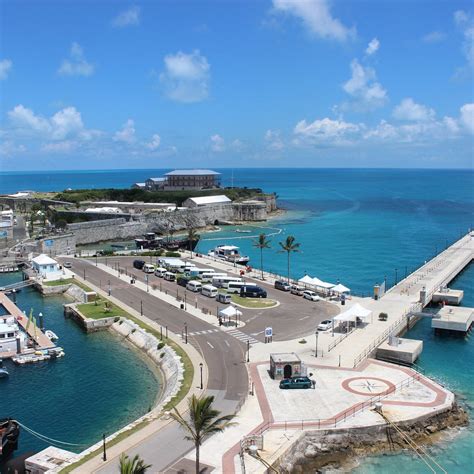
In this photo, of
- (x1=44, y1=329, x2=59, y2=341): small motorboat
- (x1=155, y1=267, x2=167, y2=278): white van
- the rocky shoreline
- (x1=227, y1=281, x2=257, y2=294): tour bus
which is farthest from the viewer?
(x1=155, y1=267, x2=167, y2=278): white van

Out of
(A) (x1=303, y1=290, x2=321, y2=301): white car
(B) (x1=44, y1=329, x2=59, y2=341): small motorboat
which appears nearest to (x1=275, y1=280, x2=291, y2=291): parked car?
(A) (x1=303, y1=290, x2=321, y2=301): white car

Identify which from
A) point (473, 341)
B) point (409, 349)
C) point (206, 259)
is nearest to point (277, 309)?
point (409, 349)

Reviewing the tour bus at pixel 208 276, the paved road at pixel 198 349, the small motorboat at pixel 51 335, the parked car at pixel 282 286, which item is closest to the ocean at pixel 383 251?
the paved road at pixel 198 349

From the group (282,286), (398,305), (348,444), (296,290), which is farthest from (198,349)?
(398,305)

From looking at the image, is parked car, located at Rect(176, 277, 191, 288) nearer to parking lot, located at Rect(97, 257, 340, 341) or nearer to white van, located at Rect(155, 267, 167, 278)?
parking lot, located at Rect(97, 257, 340, 341)

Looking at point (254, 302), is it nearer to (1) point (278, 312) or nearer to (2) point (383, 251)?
(1) point (278, 312)

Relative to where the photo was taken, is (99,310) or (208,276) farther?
(208,276)

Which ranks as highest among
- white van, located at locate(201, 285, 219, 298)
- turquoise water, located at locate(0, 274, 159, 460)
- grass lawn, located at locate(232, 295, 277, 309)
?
white van, located at locate(201, 285, 219, 298)
